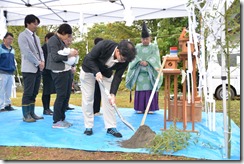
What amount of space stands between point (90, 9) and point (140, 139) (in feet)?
13.7

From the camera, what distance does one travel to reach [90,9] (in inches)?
245

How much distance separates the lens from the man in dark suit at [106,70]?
8.65 ft

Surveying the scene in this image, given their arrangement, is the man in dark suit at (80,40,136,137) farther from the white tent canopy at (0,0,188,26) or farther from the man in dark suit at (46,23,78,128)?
the white tent canopy at (0,0,188,26)

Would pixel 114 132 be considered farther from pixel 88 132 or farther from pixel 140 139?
pixel 140 139

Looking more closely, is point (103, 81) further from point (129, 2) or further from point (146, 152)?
point (129, 2)

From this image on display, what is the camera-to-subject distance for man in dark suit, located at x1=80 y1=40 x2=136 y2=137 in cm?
264

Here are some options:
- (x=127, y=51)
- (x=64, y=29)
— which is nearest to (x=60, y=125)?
(x=64, y=29)

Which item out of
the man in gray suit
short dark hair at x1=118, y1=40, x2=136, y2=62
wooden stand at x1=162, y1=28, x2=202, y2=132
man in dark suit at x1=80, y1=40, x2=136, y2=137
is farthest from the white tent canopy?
short dark hair at x1=118, y1=40, x2=136, y2=62

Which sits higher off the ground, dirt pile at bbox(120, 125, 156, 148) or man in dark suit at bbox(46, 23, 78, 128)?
man in dark suit at bbox(46, 23, 78, 128)

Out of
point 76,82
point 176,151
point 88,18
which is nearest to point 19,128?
point 176,151

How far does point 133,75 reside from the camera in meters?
4.52

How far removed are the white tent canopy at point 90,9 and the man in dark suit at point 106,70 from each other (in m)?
2.65

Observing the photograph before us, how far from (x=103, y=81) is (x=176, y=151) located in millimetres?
1106

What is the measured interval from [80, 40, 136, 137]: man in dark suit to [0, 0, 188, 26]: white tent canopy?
104 inches
